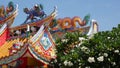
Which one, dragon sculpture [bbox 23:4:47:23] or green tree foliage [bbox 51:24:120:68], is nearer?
green tree foliage [bbox 51:24:120:68]

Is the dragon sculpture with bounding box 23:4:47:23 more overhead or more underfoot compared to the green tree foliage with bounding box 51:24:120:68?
more overhead

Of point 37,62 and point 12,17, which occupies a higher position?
point 12,17

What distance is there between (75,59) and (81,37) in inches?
66.0

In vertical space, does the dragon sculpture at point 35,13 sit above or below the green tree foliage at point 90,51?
above

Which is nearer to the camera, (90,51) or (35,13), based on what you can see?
(90,51)

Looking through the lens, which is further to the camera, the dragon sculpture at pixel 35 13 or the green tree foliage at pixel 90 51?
the dragon sculpture at pixel 35 13

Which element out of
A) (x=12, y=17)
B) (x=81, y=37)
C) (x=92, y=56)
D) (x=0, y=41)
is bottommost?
(x=92, y=56)

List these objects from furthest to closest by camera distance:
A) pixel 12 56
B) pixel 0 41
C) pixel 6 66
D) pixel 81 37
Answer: pixel 0 41, pixel 6 66, pixel 12 56, pixel 81 37

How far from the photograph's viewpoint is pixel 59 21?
32.7 m

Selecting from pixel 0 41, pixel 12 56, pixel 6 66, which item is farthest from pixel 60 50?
pixel 0 41

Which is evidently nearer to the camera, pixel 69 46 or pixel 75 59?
pixel 75 59

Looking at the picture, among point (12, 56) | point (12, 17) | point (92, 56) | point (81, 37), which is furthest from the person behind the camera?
point (12, 17)

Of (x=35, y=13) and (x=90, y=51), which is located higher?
(x=35, y=13)

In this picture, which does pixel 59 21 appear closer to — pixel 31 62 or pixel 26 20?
pixel 26 20
